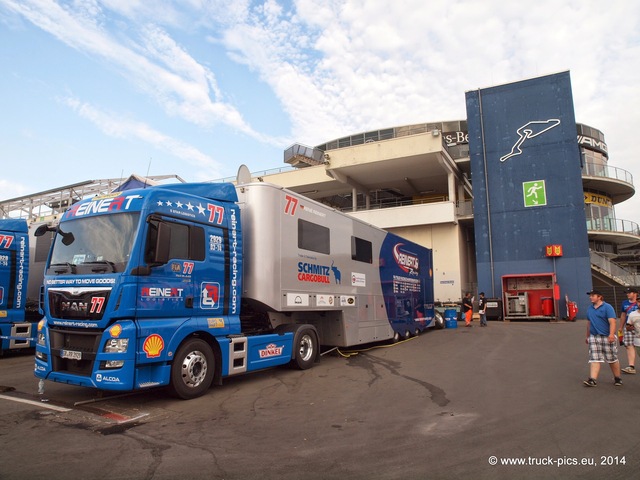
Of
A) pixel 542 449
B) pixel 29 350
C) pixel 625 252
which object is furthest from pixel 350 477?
pixel 625 252

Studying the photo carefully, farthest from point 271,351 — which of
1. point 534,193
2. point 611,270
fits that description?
point 611,270

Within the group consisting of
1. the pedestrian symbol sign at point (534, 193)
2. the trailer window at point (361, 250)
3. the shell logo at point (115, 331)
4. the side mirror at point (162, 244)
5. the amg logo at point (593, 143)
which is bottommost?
the shell logo at point (115, 331)

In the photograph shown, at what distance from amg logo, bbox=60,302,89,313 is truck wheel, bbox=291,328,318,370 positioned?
4149 millimetres

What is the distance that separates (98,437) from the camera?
5.06 metres

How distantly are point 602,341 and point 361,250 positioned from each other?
19.8 ft

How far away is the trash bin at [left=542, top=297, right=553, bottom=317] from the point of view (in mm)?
25013

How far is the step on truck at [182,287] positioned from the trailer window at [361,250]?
5.17 ft

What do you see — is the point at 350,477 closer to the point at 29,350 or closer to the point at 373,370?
the point at 373,370

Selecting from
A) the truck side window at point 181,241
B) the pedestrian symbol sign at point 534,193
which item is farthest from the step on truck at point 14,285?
the pedestrian symbol sign at point 534,193

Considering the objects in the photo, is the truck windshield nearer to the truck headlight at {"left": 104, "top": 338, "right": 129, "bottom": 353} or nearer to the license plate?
the truck headlight at {"left": 104, "top": 338, "right": 129, "bottom": 353}

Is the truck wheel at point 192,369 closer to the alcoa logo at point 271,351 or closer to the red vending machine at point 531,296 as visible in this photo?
the alcoa logo at point 271,351

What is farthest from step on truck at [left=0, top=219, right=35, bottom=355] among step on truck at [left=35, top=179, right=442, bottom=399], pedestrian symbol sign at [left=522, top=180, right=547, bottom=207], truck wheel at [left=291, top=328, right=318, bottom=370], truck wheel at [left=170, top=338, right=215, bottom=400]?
pedestrian symbol sign at [left=522, top=180, right=547, bottom=207]

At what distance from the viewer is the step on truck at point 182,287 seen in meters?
6.27

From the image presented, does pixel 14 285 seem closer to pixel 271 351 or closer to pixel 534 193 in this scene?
pixel 271 351
